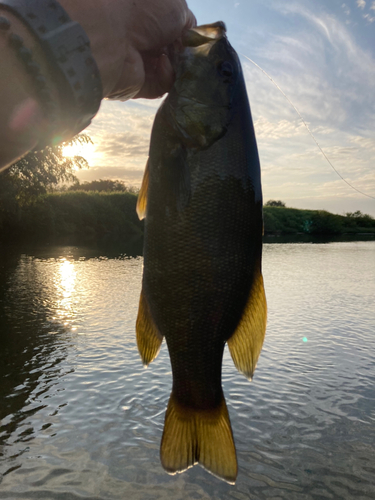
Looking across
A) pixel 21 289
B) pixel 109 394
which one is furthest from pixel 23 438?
pixel 21 289

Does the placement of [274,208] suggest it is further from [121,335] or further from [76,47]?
[76,47]

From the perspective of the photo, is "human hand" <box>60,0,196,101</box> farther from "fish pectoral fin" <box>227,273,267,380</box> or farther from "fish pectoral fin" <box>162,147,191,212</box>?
"fish pectoral fin" <box>227,273,267,380</box>

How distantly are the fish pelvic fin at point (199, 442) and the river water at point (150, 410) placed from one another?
193cm

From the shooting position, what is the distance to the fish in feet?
6.18

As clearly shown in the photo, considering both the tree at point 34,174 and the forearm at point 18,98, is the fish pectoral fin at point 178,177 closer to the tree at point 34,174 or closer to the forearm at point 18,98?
the forearm at point 18,98

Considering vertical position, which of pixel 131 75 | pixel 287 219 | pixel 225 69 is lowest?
pixel 131 75

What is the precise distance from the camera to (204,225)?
1883 mm

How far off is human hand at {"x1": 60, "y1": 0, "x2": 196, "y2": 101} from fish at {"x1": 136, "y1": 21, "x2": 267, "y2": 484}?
0.11m

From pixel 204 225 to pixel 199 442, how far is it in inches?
42.3

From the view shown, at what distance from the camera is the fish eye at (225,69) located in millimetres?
1948

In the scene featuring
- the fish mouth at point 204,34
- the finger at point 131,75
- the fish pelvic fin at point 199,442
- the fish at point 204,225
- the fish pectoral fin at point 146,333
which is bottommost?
the fish pelvic fin at point 199,442

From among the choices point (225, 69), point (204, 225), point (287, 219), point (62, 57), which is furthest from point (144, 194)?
point (287, 219)

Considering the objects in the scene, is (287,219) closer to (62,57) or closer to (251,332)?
(251,332)

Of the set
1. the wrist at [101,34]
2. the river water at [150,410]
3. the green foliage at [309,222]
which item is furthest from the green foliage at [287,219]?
the wrist at [101,34]
